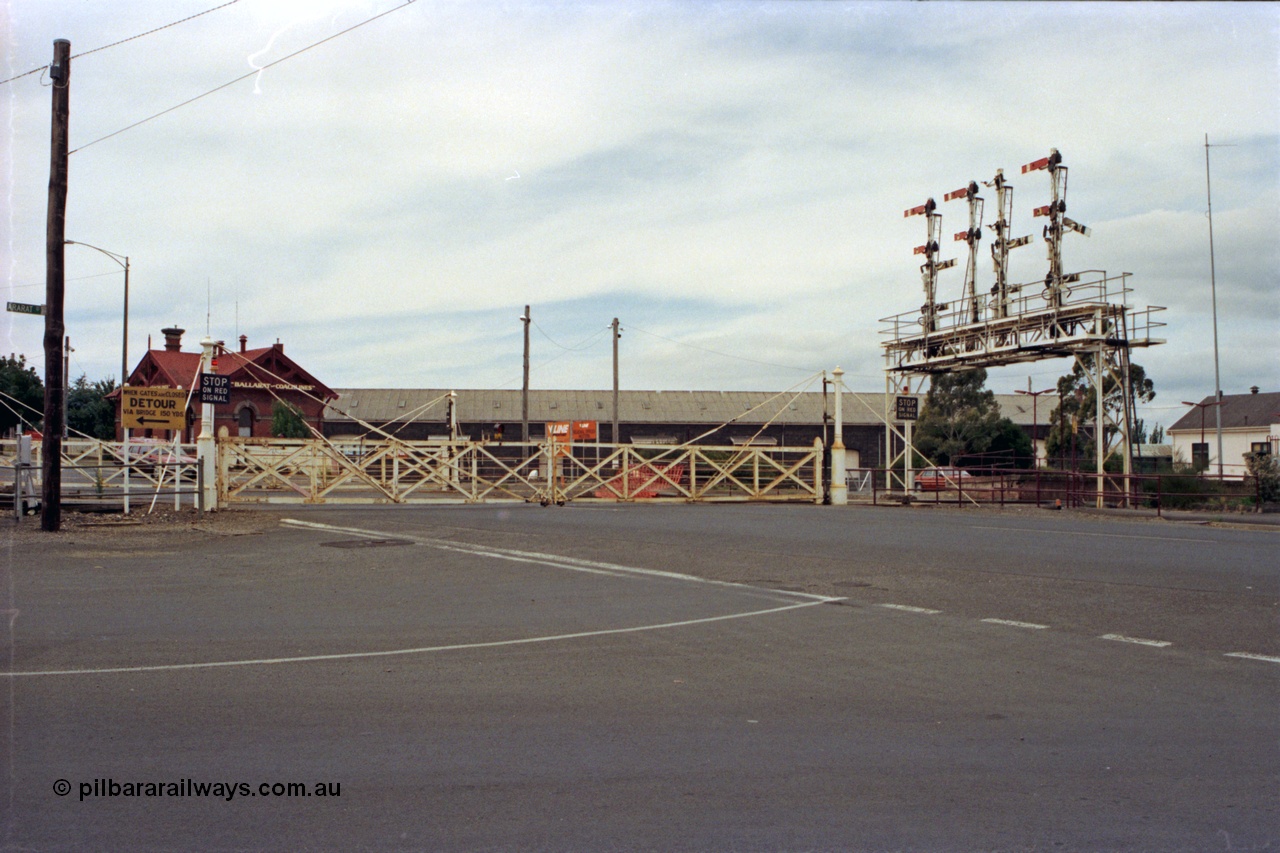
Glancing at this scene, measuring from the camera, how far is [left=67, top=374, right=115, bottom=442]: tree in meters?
60.7

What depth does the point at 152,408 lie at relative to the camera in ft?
73.2

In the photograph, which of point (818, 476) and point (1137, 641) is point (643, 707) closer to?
point (1137, 641)

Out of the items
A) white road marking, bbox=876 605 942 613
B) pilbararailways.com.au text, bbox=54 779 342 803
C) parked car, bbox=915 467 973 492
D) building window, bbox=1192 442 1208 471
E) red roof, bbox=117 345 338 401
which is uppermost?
red roof, bbox=117 345 338 401

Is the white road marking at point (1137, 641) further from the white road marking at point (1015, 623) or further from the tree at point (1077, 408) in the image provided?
the tree at point (1077, 408)

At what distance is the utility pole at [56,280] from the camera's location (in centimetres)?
1856

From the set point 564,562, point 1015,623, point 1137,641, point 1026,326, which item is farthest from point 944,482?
point 1137,641

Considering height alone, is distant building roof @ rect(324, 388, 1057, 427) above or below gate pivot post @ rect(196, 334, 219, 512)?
above

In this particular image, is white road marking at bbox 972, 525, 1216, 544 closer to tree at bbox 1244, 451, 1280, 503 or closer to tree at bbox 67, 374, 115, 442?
tree at bbox 1244, 451, 1280, 503

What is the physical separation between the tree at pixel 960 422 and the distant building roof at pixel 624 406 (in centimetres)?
658

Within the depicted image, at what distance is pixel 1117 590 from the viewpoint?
12.1 meters

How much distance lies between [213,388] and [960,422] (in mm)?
49937

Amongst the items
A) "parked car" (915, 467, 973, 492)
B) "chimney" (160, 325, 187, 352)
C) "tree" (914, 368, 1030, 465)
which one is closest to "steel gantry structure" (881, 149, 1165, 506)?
"parked car" (915, 467, 973, 492)

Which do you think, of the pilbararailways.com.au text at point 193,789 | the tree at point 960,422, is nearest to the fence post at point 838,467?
the pilbararailways.com.au text at point 193,789

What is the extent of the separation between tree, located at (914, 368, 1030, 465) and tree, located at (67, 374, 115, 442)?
49.5 m
